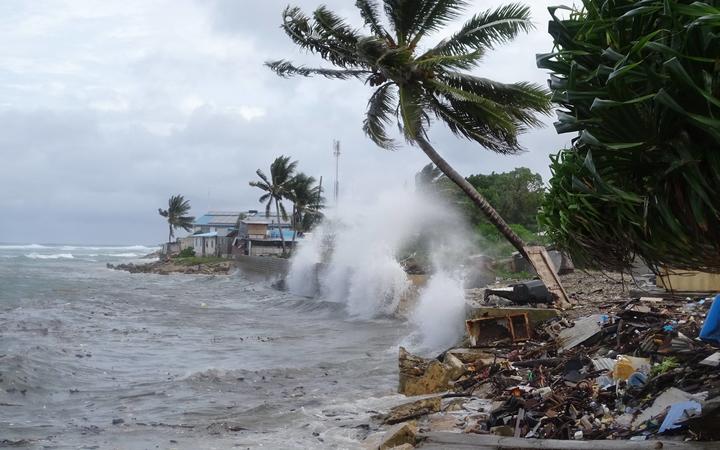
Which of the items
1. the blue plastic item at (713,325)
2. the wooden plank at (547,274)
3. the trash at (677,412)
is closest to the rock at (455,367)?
the wooden plank at (547,274)

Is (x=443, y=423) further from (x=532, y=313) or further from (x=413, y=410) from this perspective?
(x=532, y=313)

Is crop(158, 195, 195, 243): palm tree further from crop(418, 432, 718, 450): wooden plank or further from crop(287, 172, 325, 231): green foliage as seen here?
crop(418, 432, 718, 450): wooden plank

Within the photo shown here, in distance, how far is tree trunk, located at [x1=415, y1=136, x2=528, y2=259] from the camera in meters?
15.5

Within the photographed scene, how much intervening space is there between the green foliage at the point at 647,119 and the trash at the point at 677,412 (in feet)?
5.42

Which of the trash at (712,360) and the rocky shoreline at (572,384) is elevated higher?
the trash at (712,360)

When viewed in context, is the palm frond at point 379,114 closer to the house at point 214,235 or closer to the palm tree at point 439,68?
the palm tree at point 439,68

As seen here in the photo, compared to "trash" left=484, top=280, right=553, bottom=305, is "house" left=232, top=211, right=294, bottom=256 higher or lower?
higher

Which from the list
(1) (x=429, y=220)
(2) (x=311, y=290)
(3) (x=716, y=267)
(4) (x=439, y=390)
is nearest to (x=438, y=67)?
(4) (x=439, y=390)

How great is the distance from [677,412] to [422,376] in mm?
5046

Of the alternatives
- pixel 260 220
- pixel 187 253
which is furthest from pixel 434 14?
pixel 187 253

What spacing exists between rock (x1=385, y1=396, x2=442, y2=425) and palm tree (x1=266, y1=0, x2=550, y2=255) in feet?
23.2

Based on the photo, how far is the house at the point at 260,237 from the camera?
6994 centimetres

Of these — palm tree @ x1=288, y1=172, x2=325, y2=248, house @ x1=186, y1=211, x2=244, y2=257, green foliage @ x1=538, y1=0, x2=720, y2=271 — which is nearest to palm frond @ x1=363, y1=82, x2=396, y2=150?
green foliage @ x1=538, y1=0, x2=720, y2=271

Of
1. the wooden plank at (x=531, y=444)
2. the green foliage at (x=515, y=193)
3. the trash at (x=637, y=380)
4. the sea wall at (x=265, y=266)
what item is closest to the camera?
the wooden plank at (x=531, y=444)
